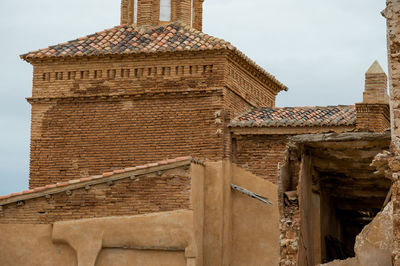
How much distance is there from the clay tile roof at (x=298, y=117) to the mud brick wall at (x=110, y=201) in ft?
7.98

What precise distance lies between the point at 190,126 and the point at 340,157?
279 inches

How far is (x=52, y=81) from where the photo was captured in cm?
1691

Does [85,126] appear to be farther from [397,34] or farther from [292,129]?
[397,34]

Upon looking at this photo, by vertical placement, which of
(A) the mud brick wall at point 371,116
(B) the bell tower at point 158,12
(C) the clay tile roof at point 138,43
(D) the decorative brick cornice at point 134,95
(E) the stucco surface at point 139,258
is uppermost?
(B) the bell tower at point 158,12

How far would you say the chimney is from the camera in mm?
15078

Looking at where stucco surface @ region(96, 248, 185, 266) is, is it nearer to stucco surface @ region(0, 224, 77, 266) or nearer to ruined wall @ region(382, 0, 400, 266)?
stucco surface @ region(0, 224, 77, 266)

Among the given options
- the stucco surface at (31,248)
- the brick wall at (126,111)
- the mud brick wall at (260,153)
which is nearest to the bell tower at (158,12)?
the brick wall at (126,111)

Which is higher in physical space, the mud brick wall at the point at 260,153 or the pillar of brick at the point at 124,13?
the pillar of brick at the point at 124,13

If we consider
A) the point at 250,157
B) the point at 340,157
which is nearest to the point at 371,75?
the point at 250,157

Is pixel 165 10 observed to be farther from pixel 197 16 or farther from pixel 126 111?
pixel 126 111

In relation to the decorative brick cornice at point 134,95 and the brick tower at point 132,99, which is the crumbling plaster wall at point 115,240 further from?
the decorative brick cornice at point 134,95

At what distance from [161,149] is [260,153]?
2128mm

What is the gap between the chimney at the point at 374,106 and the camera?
594 inches

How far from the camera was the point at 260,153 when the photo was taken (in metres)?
15.8
